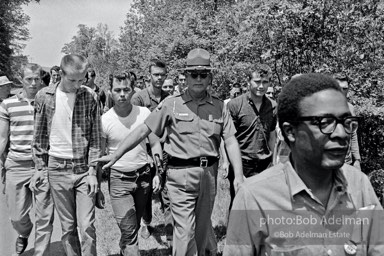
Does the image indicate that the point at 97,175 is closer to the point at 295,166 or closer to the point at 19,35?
the point at 295,166

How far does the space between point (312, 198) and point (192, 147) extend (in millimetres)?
2485

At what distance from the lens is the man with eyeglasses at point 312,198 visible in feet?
6.16

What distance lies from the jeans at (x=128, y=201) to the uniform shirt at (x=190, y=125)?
0.67 meters

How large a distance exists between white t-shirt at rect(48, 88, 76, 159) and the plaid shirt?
37 mm

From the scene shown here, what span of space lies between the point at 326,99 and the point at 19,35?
4532cm

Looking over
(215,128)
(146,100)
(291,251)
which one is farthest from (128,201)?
(291,251)

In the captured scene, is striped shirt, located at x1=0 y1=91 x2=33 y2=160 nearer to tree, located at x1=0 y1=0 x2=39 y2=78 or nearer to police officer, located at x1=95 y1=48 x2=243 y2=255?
police officer, located at x1=95 y1=48 x2=243 y2=255

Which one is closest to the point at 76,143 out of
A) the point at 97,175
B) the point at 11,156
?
the point at 97,175

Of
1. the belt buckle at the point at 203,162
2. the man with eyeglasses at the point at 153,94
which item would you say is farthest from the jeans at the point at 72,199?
the man with eyeglasses at the point at 153,94

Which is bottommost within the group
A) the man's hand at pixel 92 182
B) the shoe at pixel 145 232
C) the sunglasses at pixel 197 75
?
the shoe at pixel 145 232

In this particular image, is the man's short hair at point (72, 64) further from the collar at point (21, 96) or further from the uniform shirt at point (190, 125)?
the collar at point (21, 96)

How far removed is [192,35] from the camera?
27328 mm

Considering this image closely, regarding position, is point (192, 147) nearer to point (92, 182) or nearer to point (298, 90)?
point (92, 182)

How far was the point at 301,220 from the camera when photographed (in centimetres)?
192
